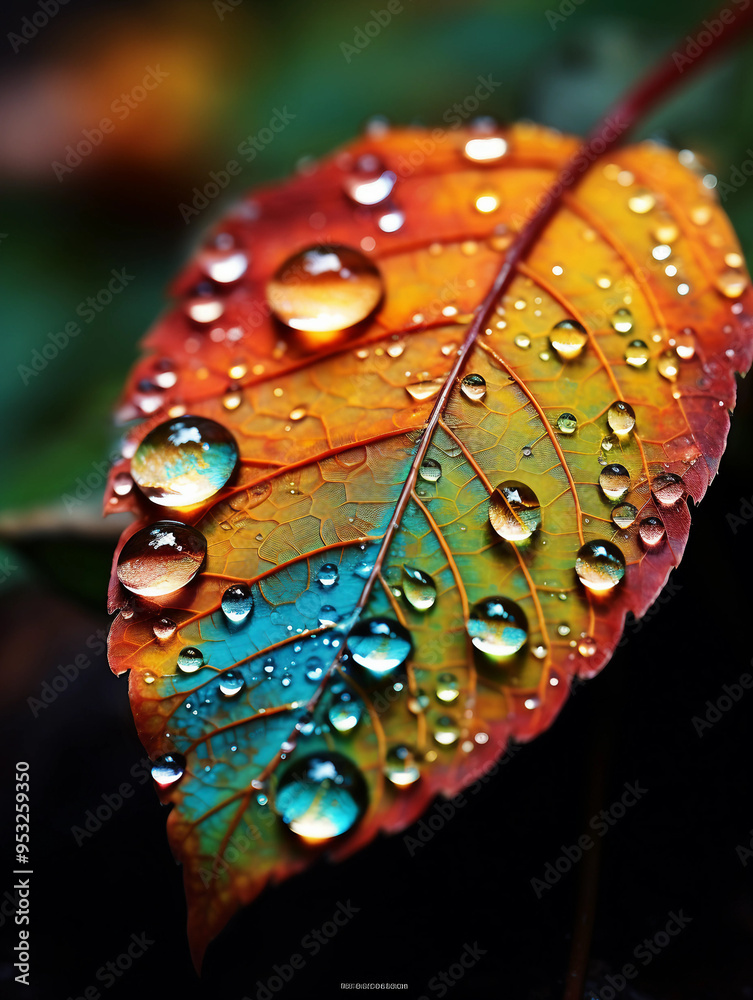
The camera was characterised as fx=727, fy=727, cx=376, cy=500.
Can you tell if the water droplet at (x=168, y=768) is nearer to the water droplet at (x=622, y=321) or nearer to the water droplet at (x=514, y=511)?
the water droplet at (x=514, y=511)

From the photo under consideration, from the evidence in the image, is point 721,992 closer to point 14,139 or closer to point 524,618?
point 524,618

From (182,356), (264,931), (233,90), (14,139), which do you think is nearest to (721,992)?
(264,931)

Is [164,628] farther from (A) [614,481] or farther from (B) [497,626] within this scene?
(A) [614,481]

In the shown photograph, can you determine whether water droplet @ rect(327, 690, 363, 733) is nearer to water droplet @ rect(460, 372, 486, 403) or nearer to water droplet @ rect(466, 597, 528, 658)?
water droplet @ rect(466, 597, 528, 658)

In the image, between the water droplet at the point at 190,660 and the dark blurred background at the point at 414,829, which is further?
the dark blurred background at the point at 414,829

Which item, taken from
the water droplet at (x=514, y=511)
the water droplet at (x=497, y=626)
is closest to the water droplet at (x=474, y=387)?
the water droplet at (x=514, y=511)

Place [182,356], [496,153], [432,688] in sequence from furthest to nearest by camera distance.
Answer: [496,153] < [182,356] < [432,688]

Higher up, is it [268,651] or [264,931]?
[268,651]

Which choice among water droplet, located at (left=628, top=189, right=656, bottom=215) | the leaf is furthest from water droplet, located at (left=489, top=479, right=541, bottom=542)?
water droplet, located at (left=628, top=189, right=656, bottom=215)
